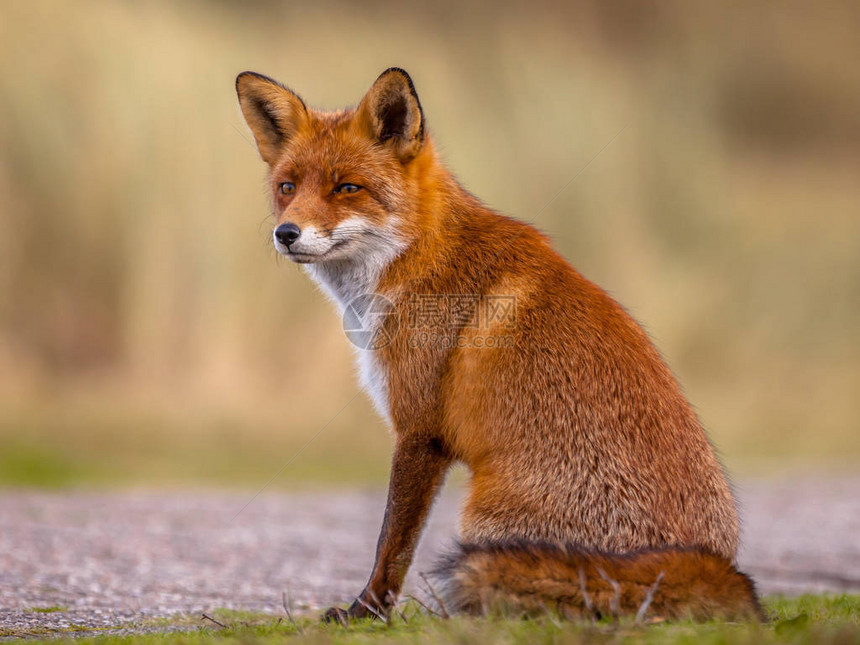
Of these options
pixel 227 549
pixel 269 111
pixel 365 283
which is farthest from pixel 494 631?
pixel 227 549

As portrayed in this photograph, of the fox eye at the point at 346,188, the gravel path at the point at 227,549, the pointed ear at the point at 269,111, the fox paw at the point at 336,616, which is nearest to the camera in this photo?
the fox paw at the point at 336,616

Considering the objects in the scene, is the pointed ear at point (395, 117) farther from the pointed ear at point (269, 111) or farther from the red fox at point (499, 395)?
the pointed ear at point (269, 111)

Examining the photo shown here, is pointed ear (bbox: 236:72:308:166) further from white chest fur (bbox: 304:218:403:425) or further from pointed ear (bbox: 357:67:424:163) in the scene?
white chest fur (bbox: 304:218:403:425)

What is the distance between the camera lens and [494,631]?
3.70 meters

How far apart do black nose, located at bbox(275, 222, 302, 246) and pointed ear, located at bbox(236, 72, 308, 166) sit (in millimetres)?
1069

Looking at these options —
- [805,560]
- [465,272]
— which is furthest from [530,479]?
[805,560]

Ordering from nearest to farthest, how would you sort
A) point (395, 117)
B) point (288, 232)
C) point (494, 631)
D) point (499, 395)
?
point (494, 631) → point (499, 395) → point (288, 232) → point (395, 117)

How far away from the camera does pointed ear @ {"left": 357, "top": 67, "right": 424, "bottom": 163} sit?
5555 mm

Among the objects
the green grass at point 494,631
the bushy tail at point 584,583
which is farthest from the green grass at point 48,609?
the bushy tail at point 584,583

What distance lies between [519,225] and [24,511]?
894 centimetres

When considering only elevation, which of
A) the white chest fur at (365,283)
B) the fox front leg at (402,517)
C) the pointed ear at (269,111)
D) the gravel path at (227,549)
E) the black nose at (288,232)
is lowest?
Answer: the gravel path at (227,549)

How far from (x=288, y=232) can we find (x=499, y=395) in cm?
168

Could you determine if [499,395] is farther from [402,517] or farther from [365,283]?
[365,283]

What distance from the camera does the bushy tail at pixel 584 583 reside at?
13.6 ft
